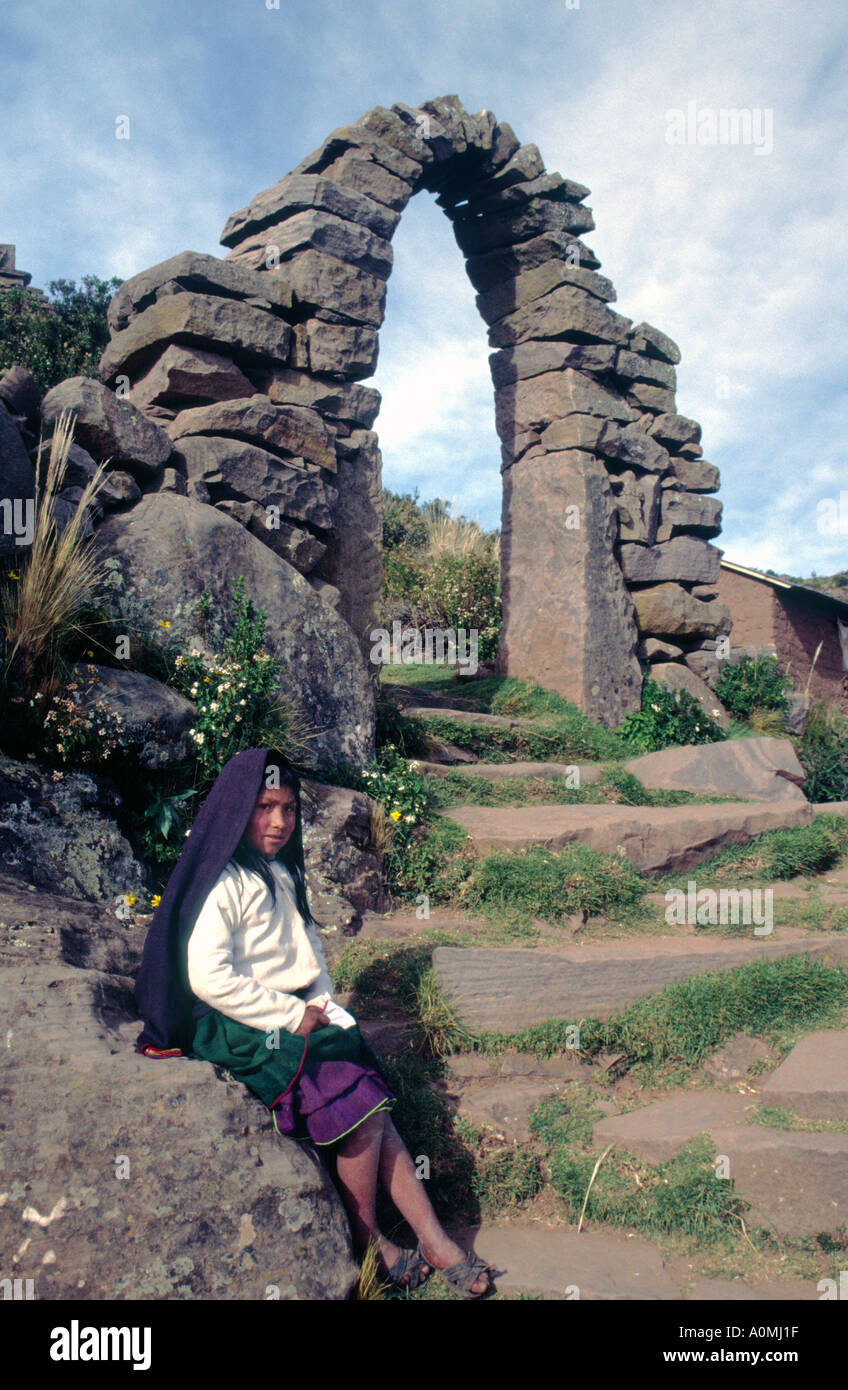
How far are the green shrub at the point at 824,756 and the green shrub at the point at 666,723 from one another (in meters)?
0.78

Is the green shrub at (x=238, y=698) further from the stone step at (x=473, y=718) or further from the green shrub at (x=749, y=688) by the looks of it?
the green shrub at (x=749, y=688)

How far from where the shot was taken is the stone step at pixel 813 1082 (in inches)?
A: 134

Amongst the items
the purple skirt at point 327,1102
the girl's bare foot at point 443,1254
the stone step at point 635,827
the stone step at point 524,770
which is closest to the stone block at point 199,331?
the stone step at point 524,770

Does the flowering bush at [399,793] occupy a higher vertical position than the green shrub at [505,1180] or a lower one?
higher

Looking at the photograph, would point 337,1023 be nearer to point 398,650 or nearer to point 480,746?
point 480,746

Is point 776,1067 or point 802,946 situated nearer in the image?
point 776,1067

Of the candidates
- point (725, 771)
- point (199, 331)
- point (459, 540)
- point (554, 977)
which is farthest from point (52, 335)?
point (554, 977)

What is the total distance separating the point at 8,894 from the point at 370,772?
8.55 ft

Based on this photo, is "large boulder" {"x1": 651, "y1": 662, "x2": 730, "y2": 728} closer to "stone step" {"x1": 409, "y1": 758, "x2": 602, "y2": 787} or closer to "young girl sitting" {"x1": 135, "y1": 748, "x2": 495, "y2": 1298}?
"stone step" {"x1": 409, "y1": 758, "x2": 602, "y2": 787}

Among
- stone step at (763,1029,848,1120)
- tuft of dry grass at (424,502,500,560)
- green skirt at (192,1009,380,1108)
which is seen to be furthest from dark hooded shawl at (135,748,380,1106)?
tuft of dry grass at (424,502,500,560)

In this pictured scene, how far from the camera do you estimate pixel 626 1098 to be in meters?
3.69
